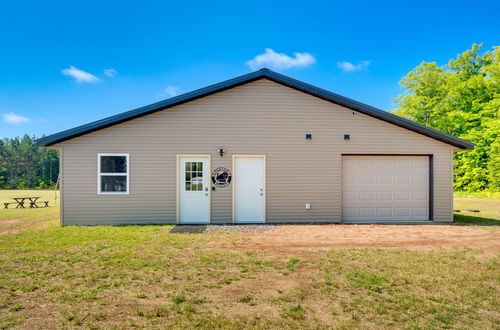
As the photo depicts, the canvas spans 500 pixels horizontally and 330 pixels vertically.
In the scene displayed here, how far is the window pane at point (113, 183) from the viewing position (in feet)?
28.0

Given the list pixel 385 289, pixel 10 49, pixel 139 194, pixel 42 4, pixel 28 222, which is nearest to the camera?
pixel 385 289

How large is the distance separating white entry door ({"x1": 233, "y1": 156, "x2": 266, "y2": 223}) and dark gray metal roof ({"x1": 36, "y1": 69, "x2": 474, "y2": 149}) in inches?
97.6

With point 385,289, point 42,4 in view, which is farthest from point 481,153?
point 42,4

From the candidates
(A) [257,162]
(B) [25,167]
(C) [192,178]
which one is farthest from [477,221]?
(B) [25,167]

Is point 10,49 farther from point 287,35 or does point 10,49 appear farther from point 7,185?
point 7,185

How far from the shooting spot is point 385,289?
3.52 meters

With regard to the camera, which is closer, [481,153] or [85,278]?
[85,278]

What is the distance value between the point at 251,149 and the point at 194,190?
92.1 inches

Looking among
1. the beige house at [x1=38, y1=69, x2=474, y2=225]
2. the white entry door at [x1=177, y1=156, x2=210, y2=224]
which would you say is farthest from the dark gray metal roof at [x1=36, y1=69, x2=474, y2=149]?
the white entry door at [x1=177, y1=156, x2=210, y2=224]

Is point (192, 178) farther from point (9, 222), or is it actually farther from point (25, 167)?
point (25, 167)

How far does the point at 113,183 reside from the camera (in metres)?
8.55

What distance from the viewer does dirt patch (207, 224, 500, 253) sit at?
589 centimetres

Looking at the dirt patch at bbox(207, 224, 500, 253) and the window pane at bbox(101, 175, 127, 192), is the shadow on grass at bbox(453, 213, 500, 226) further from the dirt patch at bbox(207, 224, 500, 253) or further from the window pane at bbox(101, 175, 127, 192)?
the window pane at bbox(101, 175, 127, 192)

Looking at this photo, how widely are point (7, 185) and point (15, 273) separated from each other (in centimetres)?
6004
